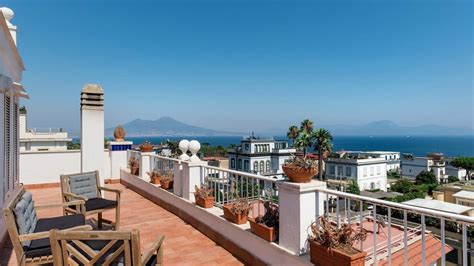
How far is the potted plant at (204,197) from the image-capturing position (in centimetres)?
412

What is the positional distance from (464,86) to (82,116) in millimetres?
42946

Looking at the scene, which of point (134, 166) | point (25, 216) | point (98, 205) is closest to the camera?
point (25, 216)

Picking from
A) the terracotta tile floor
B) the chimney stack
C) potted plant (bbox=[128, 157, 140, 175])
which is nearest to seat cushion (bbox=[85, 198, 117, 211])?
the terracotta tile floor

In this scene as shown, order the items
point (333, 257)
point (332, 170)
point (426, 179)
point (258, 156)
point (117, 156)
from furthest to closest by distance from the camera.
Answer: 1. point (332, 170)
2. point (258, 156)
3. point (426, 179)
4. point (117, 156)
5. point (333, 257)

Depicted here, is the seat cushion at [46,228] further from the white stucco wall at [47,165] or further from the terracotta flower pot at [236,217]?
the white stucco wall at [47,165]

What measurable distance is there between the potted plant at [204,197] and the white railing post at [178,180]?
0.61 metres

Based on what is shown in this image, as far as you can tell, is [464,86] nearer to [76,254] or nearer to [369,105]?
[369,105]

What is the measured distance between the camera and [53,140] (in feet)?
80.9

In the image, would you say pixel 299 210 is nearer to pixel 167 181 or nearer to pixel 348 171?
pixel 167 181

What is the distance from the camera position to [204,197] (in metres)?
4.16

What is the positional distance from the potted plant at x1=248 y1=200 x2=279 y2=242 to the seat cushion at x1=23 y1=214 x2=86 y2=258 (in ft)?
6.07

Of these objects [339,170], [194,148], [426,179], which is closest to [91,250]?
[194,148]

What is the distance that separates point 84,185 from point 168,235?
153 centimetres

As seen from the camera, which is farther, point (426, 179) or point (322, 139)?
point (426, 179)
